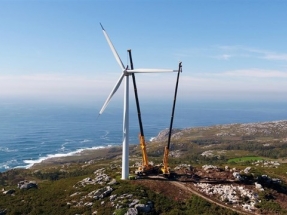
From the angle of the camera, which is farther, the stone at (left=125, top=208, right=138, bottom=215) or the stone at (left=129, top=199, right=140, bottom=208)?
the stone at (left=129, top=199, right=140, bottom=208)

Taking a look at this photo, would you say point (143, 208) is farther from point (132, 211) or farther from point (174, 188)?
point (174, 188)

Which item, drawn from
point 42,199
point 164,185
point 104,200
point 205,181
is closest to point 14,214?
point 42,199

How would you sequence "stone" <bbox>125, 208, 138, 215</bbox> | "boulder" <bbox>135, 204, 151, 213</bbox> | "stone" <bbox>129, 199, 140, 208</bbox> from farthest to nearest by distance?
Answer: "stone" <bbox>129, 199, 140, 208</bbox>, "boulder" <bbox>135, 204, 151, 213</bbox>, "stone" <bbox>125, 208, 138, 215</bbox>

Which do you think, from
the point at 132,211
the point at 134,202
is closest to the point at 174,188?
the point at 134,202

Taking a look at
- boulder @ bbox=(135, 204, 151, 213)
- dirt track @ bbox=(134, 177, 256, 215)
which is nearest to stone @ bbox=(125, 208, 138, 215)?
boulder @ bbox=(135, 204, 151, 213)

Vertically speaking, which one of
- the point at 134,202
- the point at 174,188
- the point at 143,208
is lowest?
the point at 143,208

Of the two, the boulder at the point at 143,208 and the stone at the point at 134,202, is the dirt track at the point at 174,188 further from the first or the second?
the boulder at the point at 143,208

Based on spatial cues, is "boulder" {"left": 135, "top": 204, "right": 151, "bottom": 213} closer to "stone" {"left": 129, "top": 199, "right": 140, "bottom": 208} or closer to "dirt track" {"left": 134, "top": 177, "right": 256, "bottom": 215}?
"stone" {"left": 129, "top": 199, "right": 140, "bottom": 208}

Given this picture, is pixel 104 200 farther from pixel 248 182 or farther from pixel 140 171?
pixel 248 182

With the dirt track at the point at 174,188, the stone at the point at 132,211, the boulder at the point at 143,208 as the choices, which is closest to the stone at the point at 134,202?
the boulder at the point at 143,208

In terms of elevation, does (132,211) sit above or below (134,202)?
below

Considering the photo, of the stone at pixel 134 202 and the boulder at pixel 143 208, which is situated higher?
the stone at pixel 134 202
